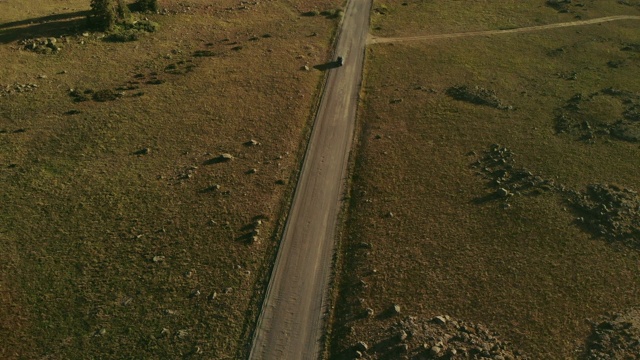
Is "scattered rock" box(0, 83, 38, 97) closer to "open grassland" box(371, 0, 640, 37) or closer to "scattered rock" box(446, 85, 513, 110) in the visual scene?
"open grassland" box(371, 0, 640, 37)

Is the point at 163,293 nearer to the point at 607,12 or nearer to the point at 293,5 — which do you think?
the point at 293,5

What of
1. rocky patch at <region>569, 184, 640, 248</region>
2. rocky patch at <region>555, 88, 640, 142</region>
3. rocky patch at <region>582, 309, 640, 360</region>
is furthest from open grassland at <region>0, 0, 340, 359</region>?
rocky patch at <region>555, 88, 640, 142</region>

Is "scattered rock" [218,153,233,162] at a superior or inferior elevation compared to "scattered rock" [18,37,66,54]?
inferior

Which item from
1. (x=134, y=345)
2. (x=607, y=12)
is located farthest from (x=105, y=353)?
(x=607, y=12)

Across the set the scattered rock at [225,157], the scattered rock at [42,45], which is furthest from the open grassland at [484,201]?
the scattered rock at [42,45]

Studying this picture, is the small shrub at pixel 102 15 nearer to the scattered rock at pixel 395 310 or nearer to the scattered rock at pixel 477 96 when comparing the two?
the scattered rock at pixel 477 96

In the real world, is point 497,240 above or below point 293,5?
below
